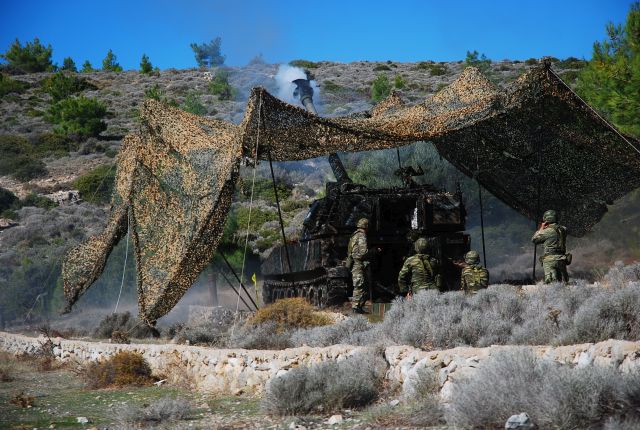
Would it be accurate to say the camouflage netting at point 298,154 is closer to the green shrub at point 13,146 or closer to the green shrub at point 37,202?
the green shrub at point 37,202

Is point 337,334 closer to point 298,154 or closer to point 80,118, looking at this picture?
point 298,154

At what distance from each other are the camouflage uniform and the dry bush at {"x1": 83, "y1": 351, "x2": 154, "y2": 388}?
3945 mm

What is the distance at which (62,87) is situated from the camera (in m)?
66.6

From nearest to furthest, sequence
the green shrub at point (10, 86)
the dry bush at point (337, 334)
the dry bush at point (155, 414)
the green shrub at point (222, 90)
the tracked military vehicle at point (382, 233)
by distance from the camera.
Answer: the dry bush at point (155, 414), the dry bush at point (337, 334), the tracked military vehicle at point (382, 233), the green shrub at point (222, 90), the green shrub at point (10, 86)

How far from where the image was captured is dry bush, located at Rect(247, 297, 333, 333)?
12.5 m

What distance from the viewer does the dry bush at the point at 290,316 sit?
1250cm

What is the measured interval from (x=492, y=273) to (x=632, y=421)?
20238 mm

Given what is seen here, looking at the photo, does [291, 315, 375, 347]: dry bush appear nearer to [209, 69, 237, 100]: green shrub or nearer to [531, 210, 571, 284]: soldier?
[531, 210, 571, 284]: soldier

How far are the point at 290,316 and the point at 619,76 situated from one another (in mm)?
13893

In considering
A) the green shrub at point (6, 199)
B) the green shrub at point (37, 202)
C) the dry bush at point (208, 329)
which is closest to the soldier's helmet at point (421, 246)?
the dry bush at point (208, 329)

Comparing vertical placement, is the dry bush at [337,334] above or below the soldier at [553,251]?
below

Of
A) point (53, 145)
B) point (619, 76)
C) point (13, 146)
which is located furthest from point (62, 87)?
point (619, 76)

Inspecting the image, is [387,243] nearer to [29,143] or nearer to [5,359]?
[5,359]

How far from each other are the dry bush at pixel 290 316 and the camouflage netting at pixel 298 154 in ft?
4.58
